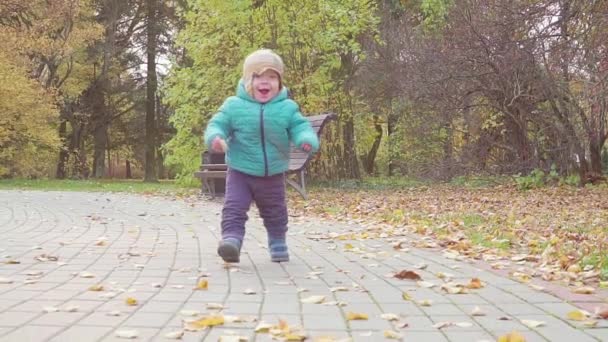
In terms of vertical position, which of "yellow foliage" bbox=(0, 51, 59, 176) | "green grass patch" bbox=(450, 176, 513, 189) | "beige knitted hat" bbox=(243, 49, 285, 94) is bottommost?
"green grass patch" bbox=(450, 176, 513, 189)

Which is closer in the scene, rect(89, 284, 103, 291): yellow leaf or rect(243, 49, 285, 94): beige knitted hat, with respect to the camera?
rect(89, 284, 103, 291): yellow leaf

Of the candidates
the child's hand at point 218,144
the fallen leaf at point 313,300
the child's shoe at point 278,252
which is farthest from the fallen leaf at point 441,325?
the child's hand at point 218,144

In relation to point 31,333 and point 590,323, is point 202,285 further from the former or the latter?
point 590,323

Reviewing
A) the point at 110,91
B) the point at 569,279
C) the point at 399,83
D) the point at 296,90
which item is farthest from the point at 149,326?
the point at 110,91

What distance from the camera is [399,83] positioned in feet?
56.4

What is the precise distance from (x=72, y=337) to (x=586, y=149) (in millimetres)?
13009

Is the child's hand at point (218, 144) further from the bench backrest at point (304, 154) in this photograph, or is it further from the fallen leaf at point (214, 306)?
the bench backrest at point (304, 154)

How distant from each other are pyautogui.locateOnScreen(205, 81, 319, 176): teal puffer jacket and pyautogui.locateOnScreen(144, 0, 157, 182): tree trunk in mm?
23556

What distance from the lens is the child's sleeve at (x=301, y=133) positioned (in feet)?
14.5

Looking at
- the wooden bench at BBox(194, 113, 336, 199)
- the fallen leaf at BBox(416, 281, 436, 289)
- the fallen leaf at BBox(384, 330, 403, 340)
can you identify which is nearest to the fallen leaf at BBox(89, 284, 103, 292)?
the fallen leaf at BBox(384, 330, 403, 340)

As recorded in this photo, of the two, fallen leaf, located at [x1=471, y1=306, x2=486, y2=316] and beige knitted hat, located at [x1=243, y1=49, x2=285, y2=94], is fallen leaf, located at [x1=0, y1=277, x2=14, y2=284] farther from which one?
fallen leaf, located at [x1=471, y1=306, x2=486, y2=316]

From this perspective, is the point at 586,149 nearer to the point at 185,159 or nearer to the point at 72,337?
the point at 185,159

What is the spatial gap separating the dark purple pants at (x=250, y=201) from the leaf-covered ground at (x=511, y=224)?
1475 mm

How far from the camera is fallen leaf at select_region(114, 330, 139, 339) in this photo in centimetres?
259
